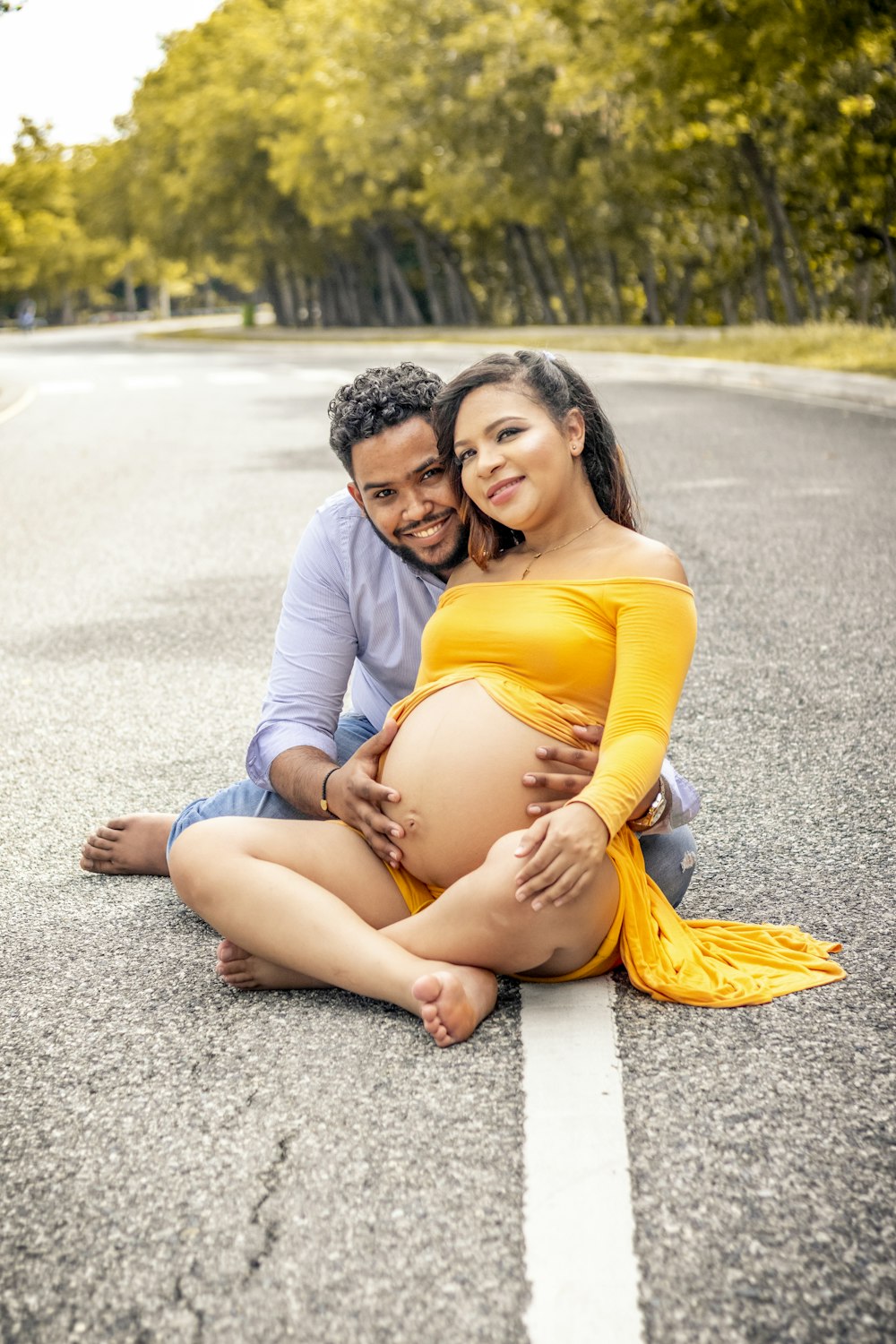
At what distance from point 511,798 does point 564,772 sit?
13 cm

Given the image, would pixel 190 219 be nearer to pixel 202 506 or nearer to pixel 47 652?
pixel 202 506

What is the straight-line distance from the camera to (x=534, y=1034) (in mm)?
3066

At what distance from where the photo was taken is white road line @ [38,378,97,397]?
27.9m

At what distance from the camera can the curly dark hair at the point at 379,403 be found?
3.56 m

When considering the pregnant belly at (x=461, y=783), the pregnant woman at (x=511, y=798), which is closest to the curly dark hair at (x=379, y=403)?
the pregnant woman at (x=511, y=798)

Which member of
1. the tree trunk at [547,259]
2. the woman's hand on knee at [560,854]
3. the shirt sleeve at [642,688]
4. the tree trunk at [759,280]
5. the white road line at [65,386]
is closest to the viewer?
the woman's hand on knee at [560,854]

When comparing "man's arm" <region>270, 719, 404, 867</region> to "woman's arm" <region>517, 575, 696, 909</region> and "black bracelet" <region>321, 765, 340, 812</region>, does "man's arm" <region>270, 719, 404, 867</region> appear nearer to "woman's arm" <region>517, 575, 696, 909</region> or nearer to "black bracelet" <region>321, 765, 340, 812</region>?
"black bracelet" <region>321, 765, 340, 812</region>

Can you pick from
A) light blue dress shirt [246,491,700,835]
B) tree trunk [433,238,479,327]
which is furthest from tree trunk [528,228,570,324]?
light blue dress shirt [246,491,700,835]

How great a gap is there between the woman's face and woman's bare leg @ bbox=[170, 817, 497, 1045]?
2.65ft

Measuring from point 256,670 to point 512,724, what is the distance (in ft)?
11.6

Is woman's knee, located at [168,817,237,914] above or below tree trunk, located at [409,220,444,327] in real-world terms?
above

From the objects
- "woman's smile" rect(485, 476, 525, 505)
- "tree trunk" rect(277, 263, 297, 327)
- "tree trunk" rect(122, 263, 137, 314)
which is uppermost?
"woman's smile" rect(485, 476, 525, 505)

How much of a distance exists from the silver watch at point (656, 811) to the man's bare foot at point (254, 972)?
77 centimetres

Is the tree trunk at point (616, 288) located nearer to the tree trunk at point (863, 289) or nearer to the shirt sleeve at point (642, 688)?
the tree trunk at point (863, 289)
